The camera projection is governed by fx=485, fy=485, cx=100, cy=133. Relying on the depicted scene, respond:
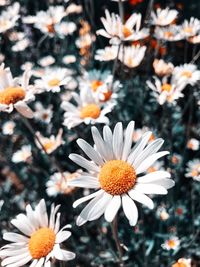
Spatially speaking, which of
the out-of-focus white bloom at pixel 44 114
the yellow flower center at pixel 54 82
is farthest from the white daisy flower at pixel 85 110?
the out-of-focus white bloom at pixel 44 114

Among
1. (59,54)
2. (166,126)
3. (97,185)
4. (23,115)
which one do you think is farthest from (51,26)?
(97,185)

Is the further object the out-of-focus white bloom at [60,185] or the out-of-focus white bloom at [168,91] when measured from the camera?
the out-of-focus white bloom at [60,185]

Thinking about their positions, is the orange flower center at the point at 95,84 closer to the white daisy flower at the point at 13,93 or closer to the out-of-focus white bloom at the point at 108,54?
the out-of-focus white bloom at the point at 108,54

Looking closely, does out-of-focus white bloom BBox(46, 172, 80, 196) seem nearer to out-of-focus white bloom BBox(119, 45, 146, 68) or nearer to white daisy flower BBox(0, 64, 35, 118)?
white daisy flower BBox(0, 64, 35, 118)

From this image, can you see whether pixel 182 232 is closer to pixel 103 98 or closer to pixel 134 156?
pixel 103 98

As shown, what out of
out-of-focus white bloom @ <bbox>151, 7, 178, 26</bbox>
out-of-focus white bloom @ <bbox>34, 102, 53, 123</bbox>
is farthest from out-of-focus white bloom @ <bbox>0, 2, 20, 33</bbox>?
out-of-focus white bloom @ <bbox>151, 7, 178, 26</bbox>
